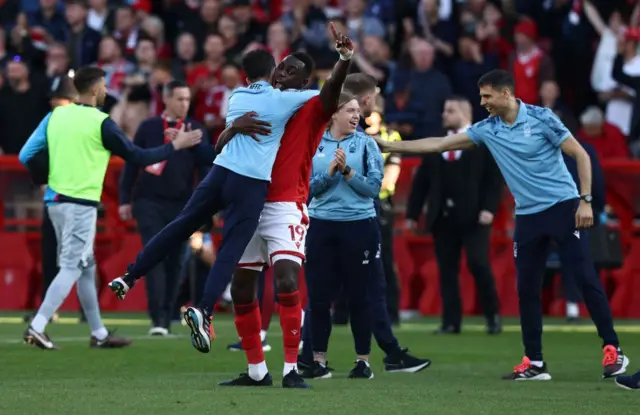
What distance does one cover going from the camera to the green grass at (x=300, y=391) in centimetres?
Answer: 858

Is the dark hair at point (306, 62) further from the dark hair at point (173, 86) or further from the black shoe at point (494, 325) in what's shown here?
the black shoe at point (494, 325)

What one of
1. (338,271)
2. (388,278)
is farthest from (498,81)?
(388,278)

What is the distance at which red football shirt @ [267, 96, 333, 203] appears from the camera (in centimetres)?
977

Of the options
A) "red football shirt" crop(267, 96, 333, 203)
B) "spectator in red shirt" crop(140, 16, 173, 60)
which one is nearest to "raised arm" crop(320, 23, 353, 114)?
"red football shirt" crop(267, 96, 333, 203)

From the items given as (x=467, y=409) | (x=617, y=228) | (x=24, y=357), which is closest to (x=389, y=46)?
(x=617, y=228)

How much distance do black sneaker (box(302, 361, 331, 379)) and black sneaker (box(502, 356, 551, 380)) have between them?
1.32 m

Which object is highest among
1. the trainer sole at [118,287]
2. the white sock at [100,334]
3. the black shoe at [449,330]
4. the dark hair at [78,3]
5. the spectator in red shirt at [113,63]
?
the dark hair at [78,3]

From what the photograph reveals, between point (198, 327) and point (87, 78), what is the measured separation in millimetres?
4586

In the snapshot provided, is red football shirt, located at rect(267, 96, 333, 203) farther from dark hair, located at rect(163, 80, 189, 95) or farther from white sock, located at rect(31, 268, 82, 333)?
dark hair, located at rect(163, 80, 189, 95)

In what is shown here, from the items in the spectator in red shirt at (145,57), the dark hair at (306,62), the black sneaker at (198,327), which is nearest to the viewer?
the black sneaker at (198,327)

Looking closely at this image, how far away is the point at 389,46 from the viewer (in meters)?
22.2

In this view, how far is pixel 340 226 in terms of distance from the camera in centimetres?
1115

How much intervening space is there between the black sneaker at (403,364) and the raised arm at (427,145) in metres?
1.63

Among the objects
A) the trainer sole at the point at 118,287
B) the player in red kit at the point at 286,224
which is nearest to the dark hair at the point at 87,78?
the player in red kit at the point at 286,224
